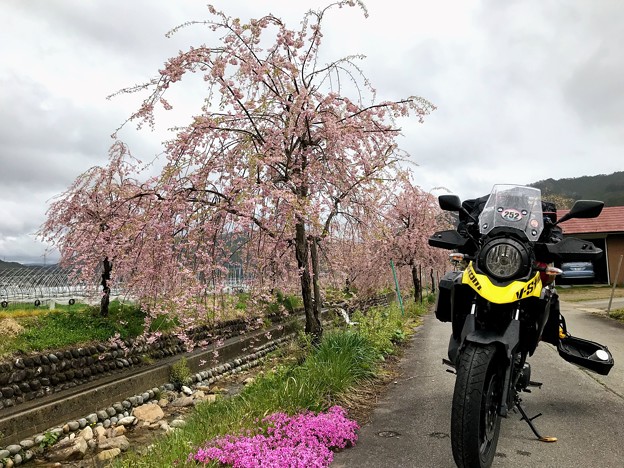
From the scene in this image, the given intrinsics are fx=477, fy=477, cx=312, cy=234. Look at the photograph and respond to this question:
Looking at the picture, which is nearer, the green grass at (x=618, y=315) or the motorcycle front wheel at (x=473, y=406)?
the motorcycle front wheel at (x=473, y=406)

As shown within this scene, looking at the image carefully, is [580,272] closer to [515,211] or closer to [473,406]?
[515,211]

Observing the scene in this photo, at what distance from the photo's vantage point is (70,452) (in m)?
7.76

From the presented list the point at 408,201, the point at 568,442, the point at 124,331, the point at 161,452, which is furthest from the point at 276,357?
the point at 408,201

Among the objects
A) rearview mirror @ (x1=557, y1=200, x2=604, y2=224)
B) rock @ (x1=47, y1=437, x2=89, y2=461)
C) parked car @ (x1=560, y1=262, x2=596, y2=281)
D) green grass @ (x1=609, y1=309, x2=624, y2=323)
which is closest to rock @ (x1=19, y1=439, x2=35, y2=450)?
rock @ (x1=47, y1=437, x2=89, y2=461)

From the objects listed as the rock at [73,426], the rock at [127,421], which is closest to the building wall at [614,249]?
the rock at [127,421]

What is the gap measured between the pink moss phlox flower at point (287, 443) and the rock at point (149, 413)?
20.8ft

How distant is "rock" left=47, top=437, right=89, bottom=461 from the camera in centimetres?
770

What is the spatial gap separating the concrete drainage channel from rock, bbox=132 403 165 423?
3.2 inches

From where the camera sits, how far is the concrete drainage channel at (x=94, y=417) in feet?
25.8

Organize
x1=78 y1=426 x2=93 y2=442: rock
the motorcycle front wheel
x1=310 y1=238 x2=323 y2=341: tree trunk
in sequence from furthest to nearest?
x1=78 y1=426 x2=93 y2=442: rock → x1=310 y1=238 x2=323 y2=341: tree trunk → the motorcycle front wheel

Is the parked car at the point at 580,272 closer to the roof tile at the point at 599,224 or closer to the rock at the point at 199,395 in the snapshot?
the roof tile at the point at 599,224

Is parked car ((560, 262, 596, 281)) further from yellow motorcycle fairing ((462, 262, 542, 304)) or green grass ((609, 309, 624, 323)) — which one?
yellow motorcycle fairing ((462, 262, 542, 304))

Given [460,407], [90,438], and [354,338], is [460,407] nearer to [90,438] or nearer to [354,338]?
[354,338]

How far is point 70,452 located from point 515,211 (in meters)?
7.80
